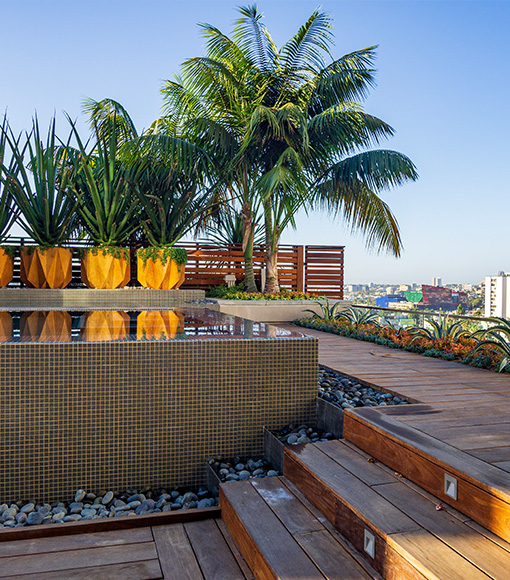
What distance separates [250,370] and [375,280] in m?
13.9

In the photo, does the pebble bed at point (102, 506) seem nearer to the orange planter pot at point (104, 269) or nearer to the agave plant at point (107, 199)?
the orange planter pot at point (104, 269)

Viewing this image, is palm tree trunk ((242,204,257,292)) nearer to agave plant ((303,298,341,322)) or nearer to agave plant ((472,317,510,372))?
agave plant ((303,298,341,322))

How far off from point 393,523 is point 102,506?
1.47 metres

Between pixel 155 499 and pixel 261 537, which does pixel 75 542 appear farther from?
pixel 261 537

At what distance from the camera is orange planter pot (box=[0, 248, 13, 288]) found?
582 centimetres

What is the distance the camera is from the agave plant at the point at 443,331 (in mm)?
4547

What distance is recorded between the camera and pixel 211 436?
8.16 ft

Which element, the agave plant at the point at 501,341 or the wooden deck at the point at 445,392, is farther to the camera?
the agave plant at the point at 501,341

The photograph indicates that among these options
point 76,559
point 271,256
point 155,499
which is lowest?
point 155,499

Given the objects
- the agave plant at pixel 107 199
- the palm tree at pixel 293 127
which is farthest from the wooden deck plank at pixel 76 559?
the palm tree at pixel 293 127

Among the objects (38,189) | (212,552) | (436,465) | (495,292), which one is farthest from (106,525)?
(495,292)

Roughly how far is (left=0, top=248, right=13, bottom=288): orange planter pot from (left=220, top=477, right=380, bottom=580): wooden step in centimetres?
504

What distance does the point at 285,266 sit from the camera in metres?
10.8

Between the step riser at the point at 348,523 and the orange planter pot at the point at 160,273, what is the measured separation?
14.9 feet
